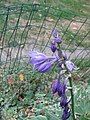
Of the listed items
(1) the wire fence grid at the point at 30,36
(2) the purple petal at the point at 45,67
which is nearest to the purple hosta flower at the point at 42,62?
(2) the purple petal at the point at 45,67

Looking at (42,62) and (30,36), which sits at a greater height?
(42,62)

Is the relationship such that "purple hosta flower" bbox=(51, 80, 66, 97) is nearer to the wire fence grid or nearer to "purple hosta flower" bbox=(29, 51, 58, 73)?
"purple hosta flower" bbox=(29, 51, 58, 73)

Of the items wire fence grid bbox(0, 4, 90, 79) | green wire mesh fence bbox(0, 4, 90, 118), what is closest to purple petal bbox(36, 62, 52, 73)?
green wire mesh fence bbox(0, 4, 90, 118)

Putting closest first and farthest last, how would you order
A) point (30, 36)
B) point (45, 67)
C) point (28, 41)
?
point (45, 67) < point (28, 41) < point (30, 36)

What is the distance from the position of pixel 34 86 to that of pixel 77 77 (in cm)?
59

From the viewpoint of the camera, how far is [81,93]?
8.69ft

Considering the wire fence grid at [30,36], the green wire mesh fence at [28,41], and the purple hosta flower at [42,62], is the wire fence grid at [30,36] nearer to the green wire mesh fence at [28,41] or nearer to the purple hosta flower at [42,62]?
the green wire mesh fence at [28,41]

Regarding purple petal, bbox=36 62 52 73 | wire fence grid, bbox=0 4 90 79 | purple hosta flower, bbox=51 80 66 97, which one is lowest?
wire fence grid, bbox=0 4 90 79

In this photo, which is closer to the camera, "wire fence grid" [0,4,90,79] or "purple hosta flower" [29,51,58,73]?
"purple hosta flower" [29,51,58,73]

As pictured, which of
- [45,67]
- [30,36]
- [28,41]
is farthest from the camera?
[30,36]

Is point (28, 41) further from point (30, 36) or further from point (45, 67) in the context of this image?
point (45, 67)

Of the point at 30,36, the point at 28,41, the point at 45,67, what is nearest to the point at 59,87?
the point at 45,67

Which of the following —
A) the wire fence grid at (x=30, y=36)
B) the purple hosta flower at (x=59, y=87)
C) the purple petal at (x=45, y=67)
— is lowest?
the wire fence grid at (x=30, y=36)

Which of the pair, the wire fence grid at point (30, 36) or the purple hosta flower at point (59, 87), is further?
the wire fence grid at point (30, 36)
